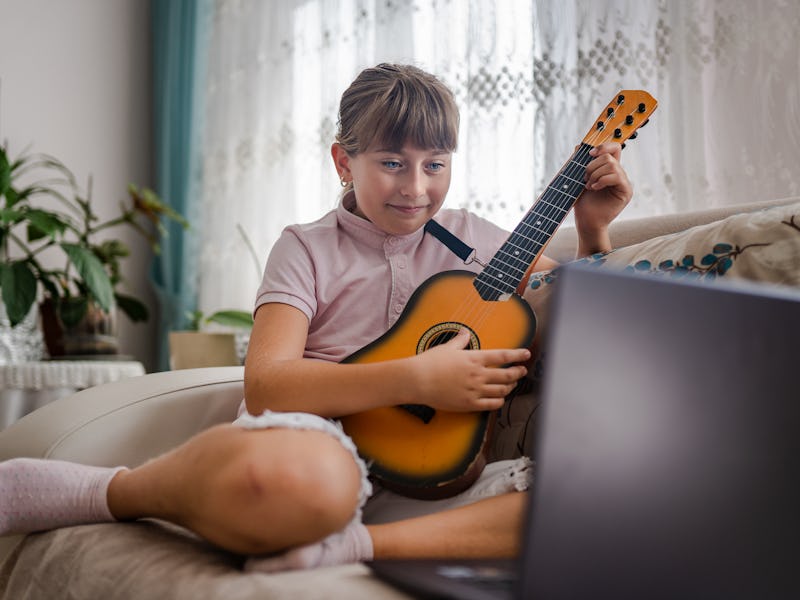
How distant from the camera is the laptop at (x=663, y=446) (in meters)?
0.40

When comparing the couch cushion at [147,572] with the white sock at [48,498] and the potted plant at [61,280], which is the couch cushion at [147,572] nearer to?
the white sock at [48,498]

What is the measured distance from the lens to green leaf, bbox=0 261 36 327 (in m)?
1.95

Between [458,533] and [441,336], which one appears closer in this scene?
[458,533]

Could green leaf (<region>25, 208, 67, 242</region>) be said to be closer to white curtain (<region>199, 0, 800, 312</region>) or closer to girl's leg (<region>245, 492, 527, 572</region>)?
white curtain (<region>199, 0, 800, 312</region>)

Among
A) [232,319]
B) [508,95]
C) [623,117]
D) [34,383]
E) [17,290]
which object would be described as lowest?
[34,383]

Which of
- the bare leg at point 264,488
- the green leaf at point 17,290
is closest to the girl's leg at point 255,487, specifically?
the bare leg at point 264,488

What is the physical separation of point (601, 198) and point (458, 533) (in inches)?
21.3

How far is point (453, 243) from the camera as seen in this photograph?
1.08 m

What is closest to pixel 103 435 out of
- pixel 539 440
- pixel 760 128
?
pixel 539 440

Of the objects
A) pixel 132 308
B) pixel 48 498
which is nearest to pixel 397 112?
pixel 48 498

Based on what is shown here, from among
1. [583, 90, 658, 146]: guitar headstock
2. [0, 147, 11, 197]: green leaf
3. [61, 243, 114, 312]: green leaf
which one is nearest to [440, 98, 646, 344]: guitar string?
[583, 90, 658, 146]: guitar headstock

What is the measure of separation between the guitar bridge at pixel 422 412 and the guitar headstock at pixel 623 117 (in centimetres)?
46

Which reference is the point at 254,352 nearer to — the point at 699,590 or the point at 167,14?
the point at 699,590

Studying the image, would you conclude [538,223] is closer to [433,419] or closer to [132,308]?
[433,419]
